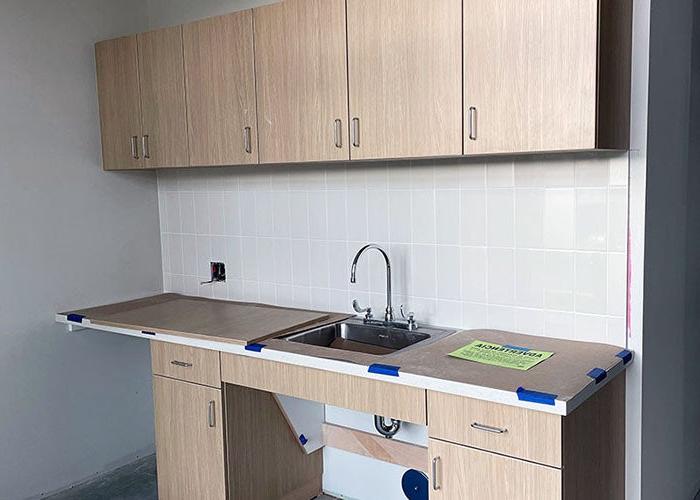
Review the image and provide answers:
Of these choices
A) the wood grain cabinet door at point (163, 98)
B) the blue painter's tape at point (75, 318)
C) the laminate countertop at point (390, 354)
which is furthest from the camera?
the blue painter's tape at point (75, 318)

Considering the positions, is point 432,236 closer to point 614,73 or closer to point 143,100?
point 614,73

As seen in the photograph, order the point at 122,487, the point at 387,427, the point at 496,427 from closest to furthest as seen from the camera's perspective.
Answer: the point at 496,427
the point at 387,427
the point at 122,487

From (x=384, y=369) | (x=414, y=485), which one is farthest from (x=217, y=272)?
(x=384, y=369)

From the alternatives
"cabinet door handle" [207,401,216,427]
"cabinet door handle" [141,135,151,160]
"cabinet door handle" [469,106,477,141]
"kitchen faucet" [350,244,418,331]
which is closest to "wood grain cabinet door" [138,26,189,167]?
"cabinet door handle" [141,135,151,160]

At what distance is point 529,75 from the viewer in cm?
195

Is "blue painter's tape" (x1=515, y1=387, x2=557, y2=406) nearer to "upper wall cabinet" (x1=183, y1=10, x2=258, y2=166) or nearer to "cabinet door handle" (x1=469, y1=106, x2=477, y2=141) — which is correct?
"cabinet door handle" (x1=469, y1=106, x2=477, y2=141)

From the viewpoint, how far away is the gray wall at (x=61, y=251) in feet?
9.39

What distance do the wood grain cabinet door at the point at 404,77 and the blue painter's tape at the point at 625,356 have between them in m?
0.83

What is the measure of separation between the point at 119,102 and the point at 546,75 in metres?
2.03

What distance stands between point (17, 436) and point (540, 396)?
2344mm

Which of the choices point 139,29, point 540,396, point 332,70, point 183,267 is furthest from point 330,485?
point 139,29

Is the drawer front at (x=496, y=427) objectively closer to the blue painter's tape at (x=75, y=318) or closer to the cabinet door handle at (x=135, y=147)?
the blue painter's tape at (x=75, y=318)

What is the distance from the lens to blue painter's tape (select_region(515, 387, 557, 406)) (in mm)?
1701

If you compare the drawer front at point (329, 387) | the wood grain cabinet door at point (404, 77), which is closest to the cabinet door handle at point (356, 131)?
the wood grain cabinet door at point (404, 77)
